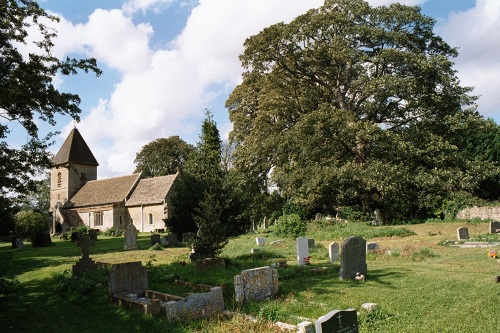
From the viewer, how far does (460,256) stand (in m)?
14.2

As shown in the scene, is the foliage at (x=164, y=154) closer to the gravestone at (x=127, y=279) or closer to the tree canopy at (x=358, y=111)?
the tree canopy at (x=358, y=111)

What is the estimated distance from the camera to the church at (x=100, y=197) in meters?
45.0

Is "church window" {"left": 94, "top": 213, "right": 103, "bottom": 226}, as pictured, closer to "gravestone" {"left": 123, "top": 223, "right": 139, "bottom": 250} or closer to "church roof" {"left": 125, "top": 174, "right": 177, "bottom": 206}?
"church roof" {"left": 125, "top": 174, "right": 177, "bottom": 206}

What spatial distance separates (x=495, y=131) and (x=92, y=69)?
3247 centimetres

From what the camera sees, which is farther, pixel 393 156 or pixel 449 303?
pixel 393 156

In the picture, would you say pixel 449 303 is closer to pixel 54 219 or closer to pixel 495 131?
pixel 495 131

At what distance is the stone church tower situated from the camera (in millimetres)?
53216

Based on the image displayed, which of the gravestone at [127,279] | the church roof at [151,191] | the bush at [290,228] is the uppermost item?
the church roof at [151,191]

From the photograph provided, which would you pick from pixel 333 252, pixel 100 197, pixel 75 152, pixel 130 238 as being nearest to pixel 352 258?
pixel 333 252

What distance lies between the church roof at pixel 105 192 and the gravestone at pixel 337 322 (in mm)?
44746

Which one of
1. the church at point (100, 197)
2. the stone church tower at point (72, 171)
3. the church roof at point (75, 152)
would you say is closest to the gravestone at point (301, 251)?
the church at point (100, 197)

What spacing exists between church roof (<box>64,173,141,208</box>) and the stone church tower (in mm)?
1503

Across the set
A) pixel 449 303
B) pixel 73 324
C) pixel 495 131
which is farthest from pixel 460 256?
pixel 495 131

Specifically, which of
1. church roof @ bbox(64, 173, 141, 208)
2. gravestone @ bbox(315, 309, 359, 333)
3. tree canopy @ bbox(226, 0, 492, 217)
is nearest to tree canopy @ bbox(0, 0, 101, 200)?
gravestone @ bbox(315, 309, 359, 333)
